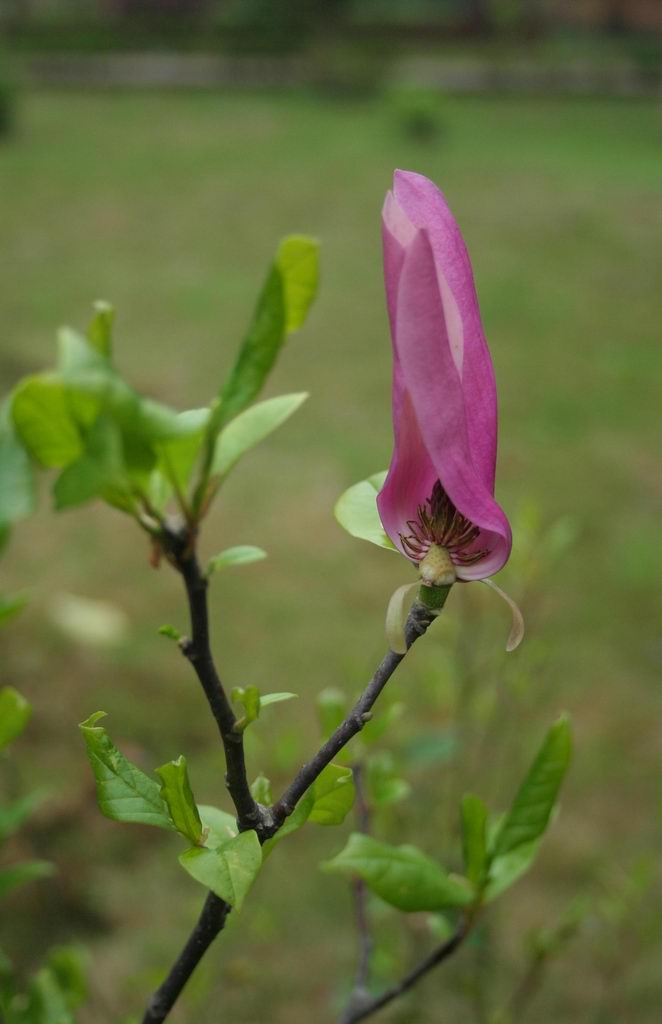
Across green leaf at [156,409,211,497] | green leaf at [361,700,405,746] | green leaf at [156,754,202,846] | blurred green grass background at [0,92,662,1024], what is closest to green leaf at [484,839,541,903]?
green leaf at [361,700,405,746]

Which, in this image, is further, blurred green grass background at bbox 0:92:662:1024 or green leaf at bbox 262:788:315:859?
blurred green grass background at bbox 0:92:662:1024

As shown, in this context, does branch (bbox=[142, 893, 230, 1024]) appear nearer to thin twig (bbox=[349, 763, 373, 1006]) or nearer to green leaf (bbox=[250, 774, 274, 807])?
green leaf (bbox=[250, 774, 274, 807])

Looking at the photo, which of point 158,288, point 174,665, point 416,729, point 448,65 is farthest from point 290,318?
point 448,65

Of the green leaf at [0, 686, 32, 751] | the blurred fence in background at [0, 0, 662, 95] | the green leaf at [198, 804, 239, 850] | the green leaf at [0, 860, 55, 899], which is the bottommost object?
the blurred fence in background at [0, 0, 662, 95]

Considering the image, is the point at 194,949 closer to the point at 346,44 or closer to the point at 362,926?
the point at 362,926

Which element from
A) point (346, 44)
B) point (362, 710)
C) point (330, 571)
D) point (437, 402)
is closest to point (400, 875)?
point (362, 710)

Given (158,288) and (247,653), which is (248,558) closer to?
(247,653)

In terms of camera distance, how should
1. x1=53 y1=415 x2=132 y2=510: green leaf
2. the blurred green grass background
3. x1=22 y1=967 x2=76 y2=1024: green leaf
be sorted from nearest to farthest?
x1=53 y1=415 x2=132 y2=510: green leaf → x1=22 y1=967 x2=76 y2=1024: green leaf → the blurred green grass background
